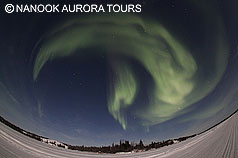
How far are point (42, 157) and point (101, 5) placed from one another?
20.7 ft

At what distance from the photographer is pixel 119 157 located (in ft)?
46.5

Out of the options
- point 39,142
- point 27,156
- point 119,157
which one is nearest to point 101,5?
point 27,156

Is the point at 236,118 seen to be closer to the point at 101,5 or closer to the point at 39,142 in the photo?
the point at 101,5

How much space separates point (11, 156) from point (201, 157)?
229 inches

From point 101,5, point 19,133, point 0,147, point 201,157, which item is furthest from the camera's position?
point 19,133

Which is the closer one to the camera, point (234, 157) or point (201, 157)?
point (234, 157)

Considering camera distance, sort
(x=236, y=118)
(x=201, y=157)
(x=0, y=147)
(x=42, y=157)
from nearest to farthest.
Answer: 1. (x=201, y=157)
2. (x=0, y=147)
3. (x=42, y=157)
4. (x=236, y=118)

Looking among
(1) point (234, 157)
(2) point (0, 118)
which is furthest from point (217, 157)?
(2) point (0, 118)

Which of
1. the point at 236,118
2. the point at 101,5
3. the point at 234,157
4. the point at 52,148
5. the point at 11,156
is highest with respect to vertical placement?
the point at 101,5

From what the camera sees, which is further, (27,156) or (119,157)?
(119,157)

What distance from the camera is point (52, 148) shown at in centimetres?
Result: 1123

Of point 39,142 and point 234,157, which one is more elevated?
point 39,142

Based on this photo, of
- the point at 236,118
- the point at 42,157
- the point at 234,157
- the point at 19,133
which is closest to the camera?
the point at 234,157

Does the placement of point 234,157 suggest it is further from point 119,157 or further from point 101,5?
point 119,157
